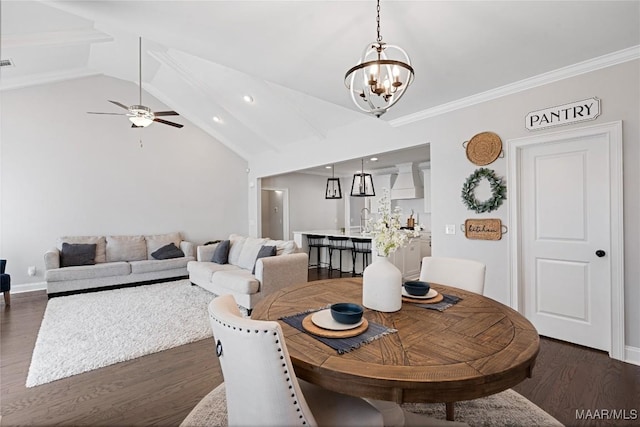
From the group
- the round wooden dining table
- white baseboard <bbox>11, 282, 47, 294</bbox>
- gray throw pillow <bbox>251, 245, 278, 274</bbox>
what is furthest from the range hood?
white baseboard <bbox>11, 282, 47, 294</bbox>

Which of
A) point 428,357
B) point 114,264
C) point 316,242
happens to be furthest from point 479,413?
point 114,264

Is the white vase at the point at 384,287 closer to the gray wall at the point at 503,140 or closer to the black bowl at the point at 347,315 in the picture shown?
the black bowl at the point at 347,315

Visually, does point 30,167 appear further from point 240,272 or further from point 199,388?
point 199,388

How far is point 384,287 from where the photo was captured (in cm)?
153

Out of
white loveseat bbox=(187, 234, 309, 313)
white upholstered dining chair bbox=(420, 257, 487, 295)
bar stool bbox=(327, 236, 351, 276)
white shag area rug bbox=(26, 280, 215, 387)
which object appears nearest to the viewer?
white upholstered dining chair bbox=(420, 257, 487, 295)

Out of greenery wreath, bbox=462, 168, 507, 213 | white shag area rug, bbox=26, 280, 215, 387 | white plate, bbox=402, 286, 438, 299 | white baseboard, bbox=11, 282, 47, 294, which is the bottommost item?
white shag area rug, bbox=26, 280, 215, 387

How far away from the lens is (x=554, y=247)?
2.93 m

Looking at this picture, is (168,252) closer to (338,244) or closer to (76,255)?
(76,255)

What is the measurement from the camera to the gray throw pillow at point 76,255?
488 cm

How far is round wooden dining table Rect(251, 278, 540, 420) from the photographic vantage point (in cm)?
93

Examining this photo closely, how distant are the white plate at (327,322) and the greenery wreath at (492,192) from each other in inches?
101

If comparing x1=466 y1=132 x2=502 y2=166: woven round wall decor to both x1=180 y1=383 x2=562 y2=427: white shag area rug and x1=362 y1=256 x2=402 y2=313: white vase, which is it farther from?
x1=362 y1=256 x2=402 y2=313: white vase

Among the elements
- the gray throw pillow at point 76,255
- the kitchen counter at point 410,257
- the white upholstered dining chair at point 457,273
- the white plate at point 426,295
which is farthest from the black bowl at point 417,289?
the gray throw pillow at point 76,255

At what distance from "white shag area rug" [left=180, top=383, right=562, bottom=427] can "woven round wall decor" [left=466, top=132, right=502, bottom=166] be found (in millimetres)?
2242
